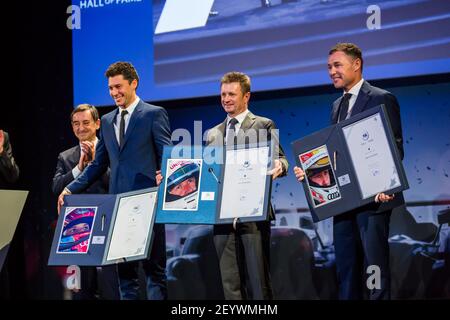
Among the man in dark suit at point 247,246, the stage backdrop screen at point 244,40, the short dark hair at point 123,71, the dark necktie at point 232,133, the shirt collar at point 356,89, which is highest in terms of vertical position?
the stage backdrop screen at point 244,40

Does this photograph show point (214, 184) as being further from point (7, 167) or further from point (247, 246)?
point (7, 167)

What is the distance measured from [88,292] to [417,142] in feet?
8.67

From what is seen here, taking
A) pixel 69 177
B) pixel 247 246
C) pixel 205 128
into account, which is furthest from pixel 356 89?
pixel 69 177

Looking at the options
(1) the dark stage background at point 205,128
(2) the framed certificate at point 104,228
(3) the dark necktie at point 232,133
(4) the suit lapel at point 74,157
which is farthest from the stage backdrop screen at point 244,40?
(2) the framed certificate at point 104,228

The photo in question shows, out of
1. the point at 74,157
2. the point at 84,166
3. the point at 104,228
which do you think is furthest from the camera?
the point at 74,157

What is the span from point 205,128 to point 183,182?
142 cm

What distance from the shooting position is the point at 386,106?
397 centimetres

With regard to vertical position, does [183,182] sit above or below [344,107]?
below

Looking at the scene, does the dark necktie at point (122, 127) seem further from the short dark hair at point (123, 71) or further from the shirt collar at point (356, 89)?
the shirt collar at point (356, 89)

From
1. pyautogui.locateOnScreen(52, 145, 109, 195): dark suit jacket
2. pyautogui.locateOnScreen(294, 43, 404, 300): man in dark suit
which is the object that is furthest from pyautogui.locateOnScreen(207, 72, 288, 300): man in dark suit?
pyautogui.locateOnScreen(52, 145, 109, 195): dark suit jacket

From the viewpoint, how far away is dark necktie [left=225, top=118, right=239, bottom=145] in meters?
4.26

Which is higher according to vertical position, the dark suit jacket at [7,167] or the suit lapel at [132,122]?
the suit lapel at [132,122]

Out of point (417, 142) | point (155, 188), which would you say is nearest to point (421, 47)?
point (417, 142)

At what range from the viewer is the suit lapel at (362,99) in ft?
13.2
